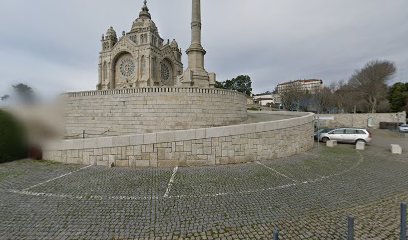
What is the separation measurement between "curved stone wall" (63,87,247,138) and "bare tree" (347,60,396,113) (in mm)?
42207

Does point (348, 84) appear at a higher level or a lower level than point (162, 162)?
higher

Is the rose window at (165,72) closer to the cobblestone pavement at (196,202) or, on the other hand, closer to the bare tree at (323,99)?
the bare tree at (323,99)

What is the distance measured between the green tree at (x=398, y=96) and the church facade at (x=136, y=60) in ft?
146

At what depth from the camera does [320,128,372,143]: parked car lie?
15.6 metres

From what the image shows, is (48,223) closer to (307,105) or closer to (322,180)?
(322,180)

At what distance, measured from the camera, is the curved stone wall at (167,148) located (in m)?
7.97

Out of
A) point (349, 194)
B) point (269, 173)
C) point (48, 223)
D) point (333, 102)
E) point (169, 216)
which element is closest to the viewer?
point (48, 223)

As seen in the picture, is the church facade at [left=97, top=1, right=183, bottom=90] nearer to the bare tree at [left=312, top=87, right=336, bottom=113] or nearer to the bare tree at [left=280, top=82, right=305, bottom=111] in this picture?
the bare tree at [left=280, top=82, right=305, bottom=111]

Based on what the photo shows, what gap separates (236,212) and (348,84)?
55.3m

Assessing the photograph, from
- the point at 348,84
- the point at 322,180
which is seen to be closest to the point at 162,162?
the point at 322,180

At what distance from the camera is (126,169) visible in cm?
759

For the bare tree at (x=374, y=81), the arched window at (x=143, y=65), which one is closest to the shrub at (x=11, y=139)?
the arched window at (x=143, y=65)

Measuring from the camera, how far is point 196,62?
1638 centimetres

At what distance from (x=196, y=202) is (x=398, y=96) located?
5383 cm
